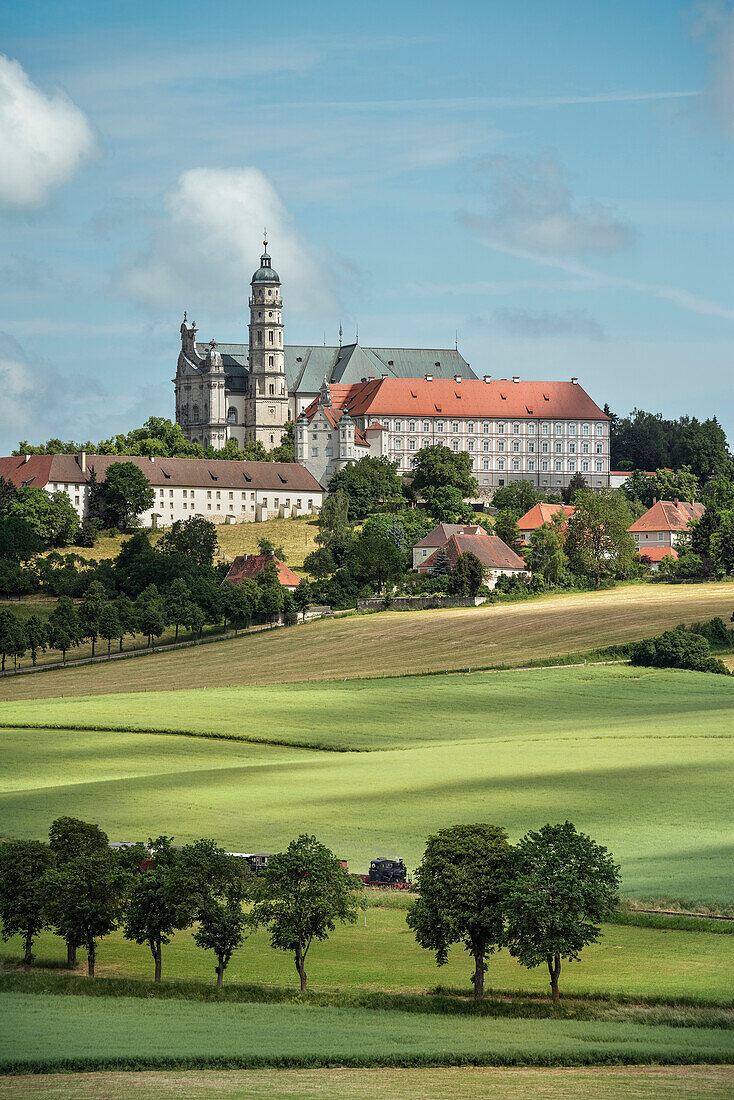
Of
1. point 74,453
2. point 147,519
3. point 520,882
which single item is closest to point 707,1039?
point 520,882

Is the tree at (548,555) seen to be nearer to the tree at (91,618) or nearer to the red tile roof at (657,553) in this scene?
the red tile roof at (657,553)

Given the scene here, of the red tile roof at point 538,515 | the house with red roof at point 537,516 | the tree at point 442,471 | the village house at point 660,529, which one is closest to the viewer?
the village house at point 660,529

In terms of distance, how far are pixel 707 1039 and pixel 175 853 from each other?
14658mm

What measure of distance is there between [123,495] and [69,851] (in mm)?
124128

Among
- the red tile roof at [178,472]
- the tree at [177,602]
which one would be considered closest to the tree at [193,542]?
the tree at [177,602]

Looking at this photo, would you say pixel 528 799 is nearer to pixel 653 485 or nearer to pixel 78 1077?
pixel 78 1077

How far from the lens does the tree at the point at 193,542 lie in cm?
14512

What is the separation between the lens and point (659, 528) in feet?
543

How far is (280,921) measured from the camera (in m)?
36.5

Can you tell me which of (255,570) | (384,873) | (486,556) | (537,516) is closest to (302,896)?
(384,873)

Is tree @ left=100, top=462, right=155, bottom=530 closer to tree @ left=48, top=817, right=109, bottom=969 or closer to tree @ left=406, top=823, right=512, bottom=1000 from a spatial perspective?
tree @ left=48, top=817, right=109, bottom=969

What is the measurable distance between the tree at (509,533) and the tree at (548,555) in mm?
12284

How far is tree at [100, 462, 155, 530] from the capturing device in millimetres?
163000

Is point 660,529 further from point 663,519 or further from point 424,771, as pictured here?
point 424,771
